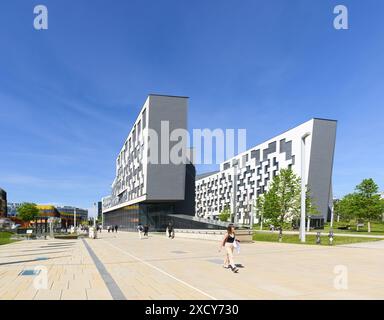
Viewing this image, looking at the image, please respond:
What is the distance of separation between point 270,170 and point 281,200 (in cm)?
5020

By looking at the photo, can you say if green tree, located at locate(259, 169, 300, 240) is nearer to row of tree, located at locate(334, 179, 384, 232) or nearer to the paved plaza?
row of tree, located at locate(334, 179, 384, 232)

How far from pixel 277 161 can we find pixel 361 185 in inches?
1130

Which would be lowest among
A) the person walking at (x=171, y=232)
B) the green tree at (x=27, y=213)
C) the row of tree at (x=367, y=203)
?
the green tree at (x=27, y=213)

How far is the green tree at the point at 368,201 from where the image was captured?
51.2 metres

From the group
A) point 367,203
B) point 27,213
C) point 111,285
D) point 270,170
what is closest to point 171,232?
point 367,203

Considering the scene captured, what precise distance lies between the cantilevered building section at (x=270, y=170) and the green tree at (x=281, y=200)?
8463mm

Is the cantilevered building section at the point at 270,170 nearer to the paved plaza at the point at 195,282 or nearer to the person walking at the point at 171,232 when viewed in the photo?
the person walking at the point at 171,232

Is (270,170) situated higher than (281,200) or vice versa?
(270,170)

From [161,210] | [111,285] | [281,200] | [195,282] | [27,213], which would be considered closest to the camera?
[111,285]

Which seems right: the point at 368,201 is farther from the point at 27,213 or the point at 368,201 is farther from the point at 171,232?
the point at 27,213

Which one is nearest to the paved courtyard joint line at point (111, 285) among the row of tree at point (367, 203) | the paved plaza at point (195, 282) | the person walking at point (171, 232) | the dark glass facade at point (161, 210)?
the paved plaza at point (195, 282)

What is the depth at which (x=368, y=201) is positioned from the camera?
51.8m
